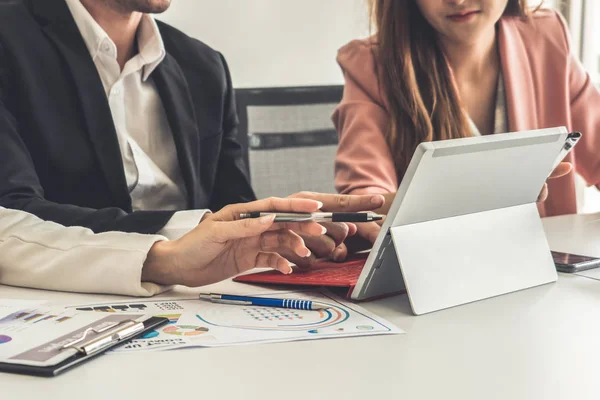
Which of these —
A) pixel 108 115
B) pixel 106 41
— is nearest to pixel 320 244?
pixel 108 115

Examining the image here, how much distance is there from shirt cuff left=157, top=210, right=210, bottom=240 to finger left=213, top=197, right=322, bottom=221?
12 centimetres

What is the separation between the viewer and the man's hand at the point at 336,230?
3.15 ft

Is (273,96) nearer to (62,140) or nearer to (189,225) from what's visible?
(62,140)

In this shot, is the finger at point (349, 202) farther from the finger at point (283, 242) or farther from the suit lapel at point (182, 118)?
the suit lapel at point (182, 118)

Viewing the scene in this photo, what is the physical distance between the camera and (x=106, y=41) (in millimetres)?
1449

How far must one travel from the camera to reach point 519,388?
605 millimetres

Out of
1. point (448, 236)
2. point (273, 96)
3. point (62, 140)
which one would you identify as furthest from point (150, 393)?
point (273, 96)

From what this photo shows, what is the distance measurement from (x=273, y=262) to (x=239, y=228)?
92mm

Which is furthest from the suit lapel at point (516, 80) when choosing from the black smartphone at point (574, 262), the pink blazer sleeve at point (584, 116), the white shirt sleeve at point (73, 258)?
the white shirt sleeve at point (73, 258)

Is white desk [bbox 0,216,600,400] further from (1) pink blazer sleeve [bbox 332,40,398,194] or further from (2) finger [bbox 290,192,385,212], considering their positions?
(1) pink blazer sleeve [bbox 332,40,398,194]

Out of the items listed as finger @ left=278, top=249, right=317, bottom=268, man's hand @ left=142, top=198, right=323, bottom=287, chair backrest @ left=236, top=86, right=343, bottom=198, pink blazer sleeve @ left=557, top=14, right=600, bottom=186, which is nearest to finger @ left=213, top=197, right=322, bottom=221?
man's hand @ left=142, top=198, right=323, bottom=287

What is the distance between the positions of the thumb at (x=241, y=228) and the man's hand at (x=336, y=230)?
119mm

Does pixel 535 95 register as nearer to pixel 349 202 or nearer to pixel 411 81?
pixel 411 81

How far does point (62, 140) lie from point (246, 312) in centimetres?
69
